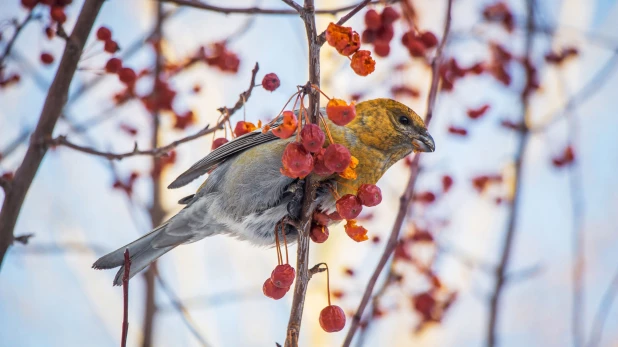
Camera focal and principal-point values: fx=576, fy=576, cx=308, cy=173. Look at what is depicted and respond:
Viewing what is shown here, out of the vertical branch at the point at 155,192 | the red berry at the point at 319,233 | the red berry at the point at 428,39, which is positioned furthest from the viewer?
the vertical branch at the point at 155,192

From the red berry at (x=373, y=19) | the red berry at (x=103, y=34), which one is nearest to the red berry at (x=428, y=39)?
the red berry at (x=373, y=19)

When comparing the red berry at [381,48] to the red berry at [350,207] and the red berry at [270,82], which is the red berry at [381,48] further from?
the red berry at [350,207]

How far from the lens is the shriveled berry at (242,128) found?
2.57 m

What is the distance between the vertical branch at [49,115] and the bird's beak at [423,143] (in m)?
1.64

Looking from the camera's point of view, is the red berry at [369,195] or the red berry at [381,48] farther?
the red berry at [381,48]

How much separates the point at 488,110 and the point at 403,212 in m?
1.74

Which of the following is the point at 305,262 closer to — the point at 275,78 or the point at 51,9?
the point at 275,78

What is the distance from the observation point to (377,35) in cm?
302

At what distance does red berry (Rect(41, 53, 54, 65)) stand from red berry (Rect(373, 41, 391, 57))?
1.86 meters

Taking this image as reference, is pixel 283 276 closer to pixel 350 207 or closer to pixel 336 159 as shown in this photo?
pixel 350 207

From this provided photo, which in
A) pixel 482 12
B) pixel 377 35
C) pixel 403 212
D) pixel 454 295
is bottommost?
pixel 403 212

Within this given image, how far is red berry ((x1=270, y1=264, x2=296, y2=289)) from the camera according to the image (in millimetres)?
2209

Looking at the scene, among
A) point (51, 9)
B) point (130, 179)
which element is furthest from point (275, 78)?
point (130, 179)

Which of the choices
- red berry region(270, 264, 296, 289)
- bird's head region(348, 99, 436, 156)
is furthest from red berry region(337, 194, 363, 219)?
bird's head region(348, 99, 436, 156)
